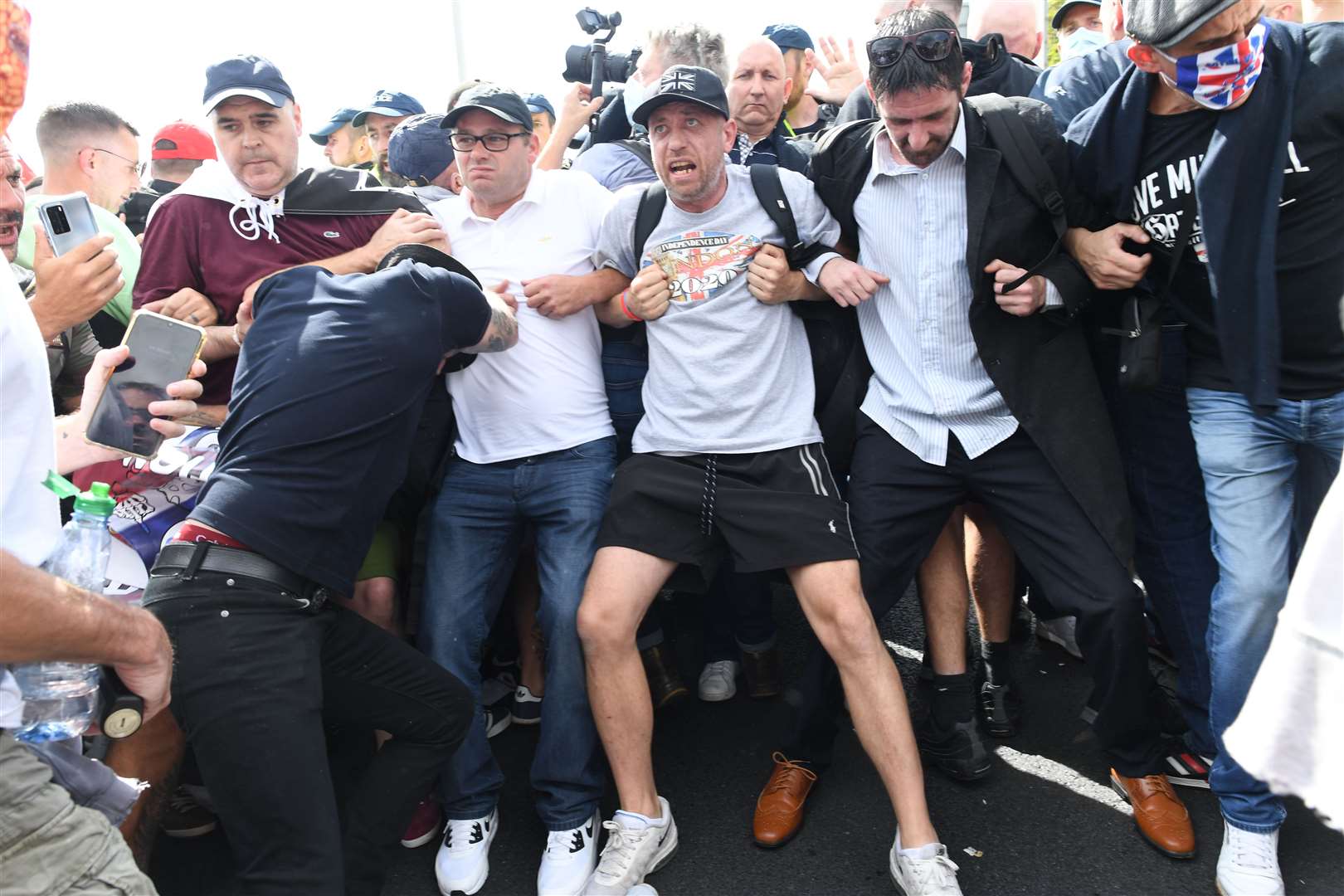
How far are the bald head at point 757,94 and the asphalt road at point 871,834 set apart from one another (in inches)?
85.9

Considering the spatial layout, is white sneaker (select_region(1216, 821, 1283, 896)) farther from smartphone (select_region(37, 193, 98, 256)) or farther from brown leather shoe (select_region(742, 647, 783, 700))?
smartphone (select_region(37, 193, 98, 256))

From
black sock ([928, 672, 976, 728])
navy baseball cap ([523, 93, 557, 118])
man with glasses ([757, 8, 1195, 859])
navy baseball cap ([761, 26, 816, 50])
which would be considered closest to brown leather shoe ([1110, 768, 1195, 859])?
man with glasses ([757, 8, 1195, 859])

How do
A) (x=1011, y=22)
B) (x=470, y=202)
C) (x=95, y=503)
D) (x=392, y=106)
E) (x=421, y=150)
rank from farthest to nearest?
(x=392, y=106) → (x=1011, y=22) → (x=421, y=150) → (x=470, y=202) → (x=95, y=503)

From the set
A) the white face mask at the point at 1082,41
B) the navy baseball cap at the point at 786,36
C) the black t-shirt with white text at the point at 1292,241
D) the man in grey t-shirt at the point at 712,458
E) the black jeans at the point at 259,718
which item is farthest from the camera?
the navy baseball cap at the point at 786,36

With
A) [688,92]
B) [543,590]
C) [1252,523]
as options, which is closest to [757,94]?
[688,92]

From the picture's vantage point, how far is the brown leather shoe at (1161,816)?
3.01 metres

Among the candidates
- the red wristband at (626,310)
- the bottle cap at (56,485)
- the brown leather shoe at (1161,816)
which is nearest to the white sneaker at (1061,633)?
the brown leather shoe at (1161,816)

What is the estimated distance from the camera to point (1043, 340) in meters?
3.13

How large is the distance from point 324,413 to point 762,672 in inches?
80.9

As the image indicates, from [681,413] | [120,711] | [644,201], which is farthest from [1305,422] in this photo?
[120,711]

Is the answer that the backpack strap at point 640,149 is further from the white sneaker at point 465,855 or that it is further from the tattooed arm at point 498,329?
the white sneaker at point 465,855

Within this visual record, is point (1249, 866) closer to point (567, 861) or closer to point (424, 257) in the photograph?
point (567, 861)

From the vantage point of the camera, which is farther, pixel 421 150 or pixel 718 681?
pixel 421 150

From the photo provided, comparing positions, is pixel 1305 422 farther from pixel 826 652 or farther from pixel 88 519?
pixel 88 519
